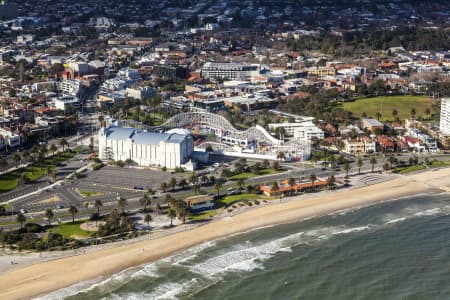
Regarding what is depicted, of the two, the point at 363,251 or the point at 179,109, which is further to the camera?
the point at 179,109

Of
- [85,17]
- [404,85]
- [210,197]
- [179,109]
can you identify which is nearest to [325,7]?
[85,17]

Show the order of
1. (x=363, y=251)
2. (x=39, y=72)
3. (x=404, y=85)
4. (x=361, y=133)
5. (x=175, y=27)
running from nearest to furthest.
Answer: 1. (x=363, y=251)
2. (x=361, y=133)
3. (x=404, y=85)
4. (x=39, y=72)
5. (x=175, y=27)

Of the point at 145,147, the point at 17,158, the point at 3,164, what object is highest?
the point at 145,147

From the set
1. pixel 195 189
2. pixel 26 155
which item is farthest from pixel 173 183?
pixel 26 155

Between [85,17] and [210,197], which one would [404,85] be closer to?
[210,197]

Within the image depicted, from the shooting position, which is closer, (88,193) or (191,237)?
(191,237)

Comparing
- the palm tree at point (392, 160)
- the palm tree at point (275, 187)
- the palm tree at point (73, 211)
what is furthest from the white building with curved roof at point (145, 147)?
the palm tree at point (392, 160)

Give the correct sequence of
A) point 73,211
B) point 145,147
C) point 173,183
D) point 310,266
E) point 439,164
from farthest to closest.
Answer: point 439,164 → point 145,147 → point 173,183 → point 73,211 → point 310,266

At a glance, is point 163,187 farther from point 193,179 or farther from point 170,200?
point 170,200
